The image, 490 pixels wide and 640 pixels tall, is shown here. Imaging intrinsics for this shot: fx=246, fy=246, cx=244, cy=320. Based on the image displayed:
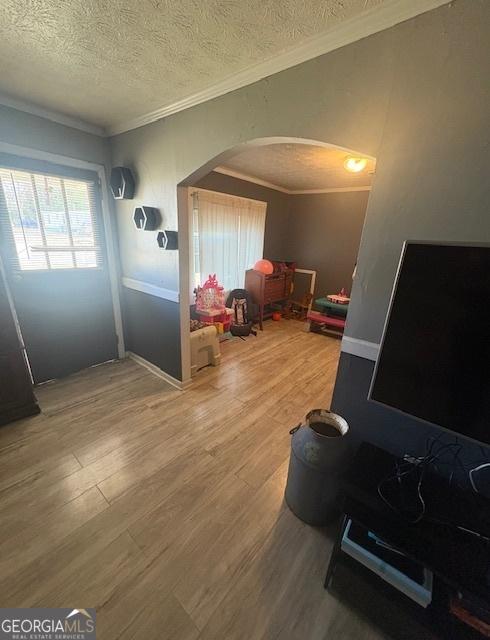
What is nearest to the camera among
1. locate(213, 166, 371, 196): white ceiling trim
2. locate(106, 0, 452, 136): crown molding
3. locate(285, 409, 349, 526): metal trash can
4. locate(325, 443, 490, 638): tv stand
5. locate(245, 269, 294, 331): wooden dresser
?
locate(325, 443, 490, 638): tv stand

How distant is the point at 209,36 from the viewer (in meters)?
1.16

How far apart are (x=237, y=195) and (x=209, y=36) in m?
2.62

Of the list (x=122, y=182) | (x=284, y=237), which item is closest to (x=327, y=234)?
(x=284, y=237)

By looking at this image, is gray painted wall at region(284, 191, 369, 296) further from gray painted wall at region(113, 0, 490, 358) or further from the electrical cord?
the electrical cord

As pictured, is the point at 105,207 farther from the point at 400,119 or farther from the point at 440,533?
the point at 440,533

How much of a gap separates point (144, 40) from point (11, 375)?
2329 mm

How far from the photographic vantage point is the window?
199 cm

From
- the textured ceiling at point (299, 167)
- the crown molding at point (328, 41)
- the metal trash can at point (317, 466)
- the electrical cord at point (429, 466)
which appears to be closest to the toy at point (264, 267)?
the textured ceiling at point (299, 167)

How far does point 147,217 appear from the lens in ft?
7.11

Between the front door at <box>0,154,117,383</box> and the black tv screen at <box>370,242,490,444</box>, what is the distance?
2.71 meters

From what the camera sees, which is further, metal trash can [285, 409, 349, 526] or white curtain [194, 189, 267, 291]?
white curtain [194, 189, 267, 291]

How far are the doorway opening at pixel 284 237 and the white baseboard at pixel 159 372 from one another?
0.41ft

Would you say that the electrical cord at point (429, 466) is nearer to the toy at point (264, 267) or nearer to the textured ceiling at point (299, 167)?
the textured ceiling at point (299, 167)

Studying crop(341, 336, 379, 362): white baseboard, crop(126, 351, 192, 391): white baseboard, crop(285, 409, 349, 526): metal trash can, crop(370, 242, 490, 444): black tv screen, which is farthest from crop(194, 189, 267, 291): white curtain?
crop(370, 242, 490, 444): black tv screen
